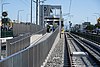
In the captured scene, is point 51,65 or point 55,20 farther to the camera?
point 55,20

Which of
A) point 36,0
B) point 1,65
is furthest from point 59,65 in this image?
point 36,0

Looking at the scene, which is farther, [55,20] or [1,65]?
[55,20]

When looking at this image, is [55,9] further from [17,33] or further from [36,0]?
[17,33]

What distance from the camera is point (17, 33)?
109 feet

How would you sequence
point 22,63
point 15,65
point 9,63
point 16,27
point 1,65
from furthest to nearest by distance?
point 16,27, point 22,63, point 15,65, point 9,63, point 1,65

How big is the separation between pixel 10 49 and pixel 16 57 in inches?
485

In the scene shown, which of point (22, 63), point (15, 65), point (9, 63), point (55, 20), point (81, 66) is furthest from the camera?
point (55, 20)

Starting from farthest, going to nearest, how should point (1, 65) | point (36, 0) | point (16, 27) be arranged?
point (36, 0) → point (16, 27) → point (1, 65)

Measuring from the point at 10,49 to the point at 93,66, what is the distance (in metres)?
5.83

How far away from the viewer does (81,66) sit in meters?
19.7

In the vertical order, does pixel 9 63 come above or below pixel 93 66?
above

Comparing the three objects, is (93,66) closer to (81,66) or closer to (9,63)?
(81,66)

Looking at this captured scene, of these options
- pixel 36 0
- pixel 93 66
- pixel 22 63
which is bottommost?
pixel 93 66

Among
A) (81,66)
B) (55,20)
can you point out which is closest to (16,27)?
(81,66)
